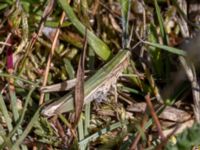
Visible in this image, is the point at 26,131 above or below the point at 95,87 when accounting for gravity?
below

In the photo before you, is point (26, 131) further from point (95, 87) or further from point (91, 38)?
point (91, 38)

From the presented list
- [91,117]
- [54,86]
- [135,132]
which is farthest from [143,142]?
[54,86]

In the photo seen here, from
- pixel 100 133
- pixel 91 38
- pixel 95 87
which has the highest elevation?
pixel 91 38

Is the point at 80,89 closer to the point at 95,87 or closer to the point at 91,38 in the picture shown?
the point at 95,87

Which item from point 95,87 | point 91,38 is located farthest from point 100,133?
point 91,38

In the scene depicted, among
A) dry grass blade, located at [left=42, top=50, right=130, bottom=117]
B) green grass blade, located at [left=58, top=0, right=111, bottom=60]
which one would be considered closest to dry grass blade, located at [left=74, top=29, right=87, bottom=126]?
dry grass blade, located at [left=42, top=50, right=130, bottom=117]

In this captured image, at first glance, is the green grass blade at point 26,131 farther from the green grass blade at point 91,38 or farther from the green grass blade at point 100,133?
the green grass blade at point 91,38

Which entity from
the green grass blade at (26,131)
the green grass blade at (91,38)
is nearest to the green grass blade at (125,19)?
the green grass blade at (91,38)

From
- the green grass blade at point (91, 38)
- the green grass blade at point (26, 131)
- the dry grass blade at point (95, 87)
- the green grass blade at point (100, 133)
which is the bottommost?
the green grass blade at point (100, 133)

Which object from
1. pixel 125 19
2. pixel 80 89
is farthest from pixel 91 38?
pixel 80 89

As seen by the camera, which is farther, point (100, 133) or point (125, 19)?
point (125, 19)
